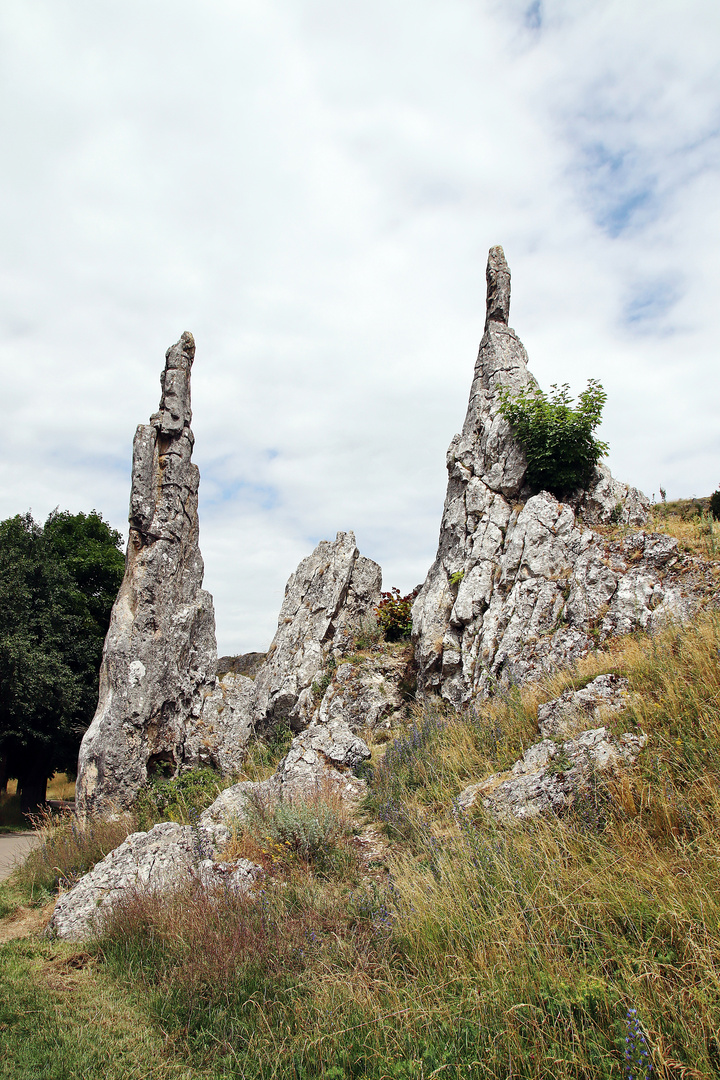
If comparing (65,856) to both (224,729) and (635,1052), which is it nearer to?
(224,729)

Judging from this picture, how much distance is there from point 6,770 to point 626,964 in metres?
24.3

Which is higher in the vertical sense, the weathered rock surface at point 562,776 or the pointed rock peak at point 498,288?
the pointed rock peak at point 498,288

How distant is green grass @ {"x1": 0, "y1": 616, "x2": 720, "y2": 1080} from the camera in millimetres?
2918

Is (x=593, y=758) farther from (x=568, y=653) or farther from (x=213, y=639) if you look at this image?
Result: (x=213, y=639)

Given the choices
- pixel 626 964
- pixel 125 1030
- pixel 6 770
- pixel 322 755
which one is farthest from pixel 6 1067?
pixel 6 770

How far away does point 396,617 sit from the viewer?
1530 cm

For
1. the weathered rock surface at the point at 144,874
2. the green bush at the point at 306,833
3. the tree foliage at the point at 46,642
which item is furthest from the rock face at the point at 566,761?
the tree foliage at the point at 46,642

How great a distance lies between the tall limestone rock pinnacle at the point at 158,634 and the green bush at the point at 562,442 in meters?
8.82

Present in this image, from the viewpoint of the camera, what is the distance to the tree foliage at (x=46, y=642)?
1819 centimetres

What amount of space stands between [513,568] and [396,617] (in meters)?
4.72

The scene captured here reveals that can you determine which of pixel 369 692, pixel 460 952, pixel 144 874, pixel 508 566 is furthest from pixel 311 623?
pixel 460 952

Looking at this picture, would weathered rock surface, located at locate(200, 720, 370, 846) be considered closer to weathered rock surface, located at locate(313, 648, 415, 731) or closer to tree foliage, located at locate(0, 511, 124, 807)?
weathered rock surface, located at locate(313, 648, 415, 731)

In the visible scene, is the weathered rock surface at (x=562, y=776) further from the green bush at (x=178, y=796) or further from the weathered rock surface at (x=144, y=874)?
the green bush at (x=178, y=796)

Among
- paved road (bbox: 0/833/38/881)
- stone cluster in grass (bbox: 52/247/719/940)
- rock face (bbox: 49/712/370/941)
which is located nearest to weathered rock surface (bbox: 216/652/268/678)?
stone cluster in grass (bbox: 52/247/719/940)
